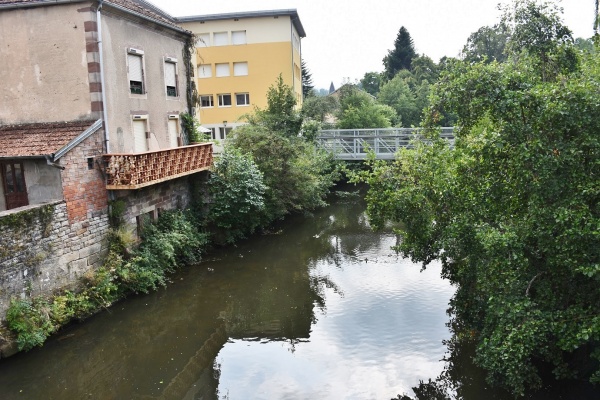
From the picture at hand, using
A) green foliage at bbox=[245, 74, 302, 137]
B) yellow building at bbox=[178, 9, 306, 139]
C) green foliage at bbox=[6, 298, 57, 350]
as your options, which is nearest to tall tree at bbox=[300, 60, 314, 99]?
yellow building at bbox=[178, 9, 306, 139]

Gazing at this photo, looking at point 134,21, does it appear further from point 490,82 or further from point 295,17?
point 295,17

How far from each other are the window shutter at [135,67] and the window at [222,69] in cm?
1859

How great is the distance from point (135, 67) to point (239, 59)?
61.8 feet

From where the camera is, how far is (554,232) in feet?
23.7

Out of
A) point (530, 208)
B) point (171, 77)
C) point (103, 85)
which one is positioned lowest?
point (530, 208)

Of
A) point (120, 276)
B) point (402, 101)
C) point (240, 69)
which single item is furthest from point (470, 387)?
point (402, 101)

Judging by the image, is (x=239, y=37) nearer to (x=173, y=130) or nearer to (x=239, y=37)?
(x=239, y=37)

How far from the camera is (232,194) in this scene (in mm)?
18688

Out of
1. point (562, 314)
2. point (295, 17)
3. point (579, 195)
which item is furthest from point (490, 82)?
point (295, 17)

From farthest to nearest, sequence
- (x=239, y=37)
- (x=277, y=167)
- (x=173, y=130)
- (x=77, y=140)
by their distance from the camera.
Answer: (x=239, y=37), (x=277, y=167), (x=173, y=130), (x=77, y=140)

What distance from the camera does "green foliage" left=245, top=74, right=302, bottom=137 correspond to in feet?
82.1

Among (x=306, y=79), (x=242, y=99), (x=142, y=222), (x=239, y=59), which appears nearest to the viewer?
(x=142, y=222)

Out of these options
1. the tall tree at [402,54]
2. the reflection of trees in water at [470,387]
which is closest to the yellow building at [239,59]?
the reflection of trees in water at [470,387]

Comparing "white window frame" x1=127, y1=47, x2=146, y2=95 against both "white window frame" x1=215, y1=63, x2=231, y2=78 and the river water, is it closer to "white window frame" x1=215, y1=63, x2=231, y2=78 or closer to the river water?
the river water
